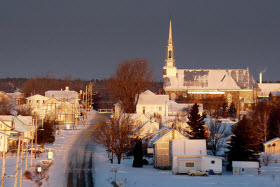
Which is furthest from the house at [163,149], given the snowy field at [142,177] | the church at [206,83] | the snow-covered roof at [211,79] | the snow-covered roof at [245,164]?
the snow-covered roof at [211,79]

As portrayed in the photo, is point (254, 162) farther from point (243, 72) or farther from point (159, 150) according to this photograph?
point (243, 72)

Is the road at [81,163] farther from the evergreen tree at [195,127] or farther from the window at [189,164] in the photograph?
the evergreen tree at [195,127]

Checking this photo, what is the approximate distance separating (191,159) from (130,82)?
37.5 m

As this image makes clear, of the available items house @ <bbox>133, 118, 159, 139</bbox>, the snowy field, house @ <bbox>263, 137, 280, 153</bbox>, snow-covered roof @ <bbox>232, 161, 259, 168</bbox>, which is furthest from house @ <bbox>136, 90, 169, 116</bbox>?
snow-covered roof @ <bbox>232, 161, 259, 168</bbox>

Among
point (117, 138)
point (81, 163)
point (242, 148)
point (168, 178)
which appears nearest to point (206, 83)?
point (117, 138)

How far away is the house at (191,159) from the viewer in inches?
1523

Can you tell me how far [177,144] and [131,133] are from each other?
359 inches

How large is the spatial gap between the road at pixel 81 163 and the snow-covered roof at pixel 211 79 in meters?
42.0

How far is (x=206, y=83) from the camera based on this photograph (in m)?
99.0

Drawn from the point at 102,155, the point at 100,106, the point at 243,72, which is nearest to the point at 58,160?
the point at 102,155

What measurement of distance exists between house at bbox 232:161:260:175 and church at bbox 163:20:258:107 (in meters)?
55.5

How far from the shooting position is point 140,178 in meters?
33.5

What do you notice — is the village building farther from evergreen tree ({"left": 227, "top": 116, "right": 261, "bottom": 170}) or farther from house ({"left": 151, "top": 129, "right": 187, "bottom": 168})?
evergreen tree ({"left": 227, "top": 116, "right": 261, "bottom": 170})

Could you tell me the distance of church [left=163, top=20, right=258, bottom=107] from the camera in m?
95.9
